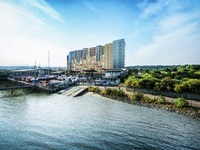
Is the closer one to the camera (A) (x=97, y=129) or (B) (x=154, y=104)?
(A) (x=97, y=129)

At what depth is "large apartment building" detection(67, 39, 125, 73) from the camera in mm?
86188

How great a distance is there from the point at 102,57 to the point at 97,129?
70899mm

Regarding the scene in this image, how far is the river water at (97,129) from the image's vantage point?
17295 millimetres

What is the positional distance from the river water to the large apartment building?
5573 centimetres

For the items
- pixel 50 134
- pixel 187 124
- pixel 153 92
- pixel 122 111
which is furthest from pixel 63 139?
pixel 153 92

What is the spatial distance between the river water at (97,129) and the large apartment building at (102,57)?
5573 centimetres

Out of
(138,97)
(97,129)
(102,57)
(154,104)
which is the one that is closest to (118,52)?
(102,57)

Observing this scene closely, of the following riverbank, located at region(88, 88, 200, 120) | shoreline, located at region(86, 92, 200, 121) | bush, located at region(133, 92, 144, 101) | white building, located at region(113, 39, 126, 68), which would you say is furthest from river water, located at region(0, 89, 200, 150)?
white building, located at region(113, 39, 126, 68)

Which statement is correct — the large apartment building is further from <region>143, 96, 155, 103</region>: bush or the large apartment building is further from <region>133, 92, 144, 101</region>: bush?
<region>143, 96, 155, 103</region>: bush

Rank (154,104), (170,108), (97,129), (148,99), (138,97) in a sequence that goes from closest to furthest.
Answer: (97,129) → (170,108) → (154,104) → (148,99) → (138,97)

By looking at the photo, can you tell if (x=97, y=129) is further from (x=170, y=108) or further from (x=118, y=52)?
(x=118, y=52)

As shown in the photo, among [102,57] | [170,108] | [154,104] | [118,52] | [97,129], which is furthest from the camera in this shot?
[102,57]

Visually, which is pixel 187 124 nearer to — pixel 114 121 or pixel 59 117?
pixel 114 121

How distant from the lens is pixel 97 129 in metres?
21.1
